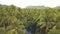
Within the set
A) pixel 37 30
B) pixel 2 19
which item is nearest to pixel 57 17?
pixel 37 30

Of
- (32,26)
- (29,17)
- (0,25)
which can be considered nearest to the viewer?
(0,25)

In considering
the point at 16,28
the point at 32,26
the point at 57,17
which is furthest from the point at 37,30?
the point at 16,28

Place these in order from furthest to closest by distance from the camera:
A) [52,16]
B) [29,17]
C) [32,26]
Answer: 1. [29,17]
2. [32,26]
3. [52,16]

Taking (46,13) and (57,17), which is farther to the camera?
(46,13)

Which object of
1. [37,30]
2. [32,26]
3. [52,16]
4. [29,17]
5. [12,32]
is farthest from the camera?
[29,17]

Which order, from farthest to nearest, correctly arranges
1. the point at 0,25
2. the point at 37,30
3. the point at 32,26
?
the point at 32,26
the point at 37,30
the point at 0,25

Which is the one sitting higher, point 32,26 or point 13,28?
point 13,28

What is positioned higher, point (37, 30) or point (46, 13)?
point (46, 13)

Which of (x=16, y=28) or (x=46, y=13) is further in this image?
(x=46, y=13)

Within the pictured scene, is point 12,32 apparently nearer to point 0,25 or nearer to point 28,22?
point 0,25
